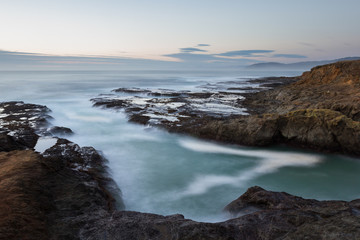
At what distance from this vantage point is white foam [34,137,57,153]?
386 inches

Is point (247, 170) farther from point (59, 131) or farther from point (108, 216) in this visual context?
point (59, 131)

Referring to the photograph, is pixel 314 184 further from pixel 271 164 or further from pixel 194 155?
pixel 194 155

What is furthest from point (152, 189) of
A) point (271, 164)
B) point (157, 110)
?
point (157, 110)

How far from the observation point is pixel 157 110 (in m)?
17.7

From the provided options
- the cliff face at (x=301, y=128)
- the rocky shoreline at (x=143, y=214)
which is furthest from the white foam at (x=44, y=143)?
the cliff face at (x=301, y=128)

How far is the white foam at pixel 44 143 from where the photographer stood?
980cm

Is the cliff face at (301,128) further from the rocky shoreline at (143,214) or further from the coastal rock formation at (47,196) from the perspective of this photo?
the coastal rock formation at (47,196)

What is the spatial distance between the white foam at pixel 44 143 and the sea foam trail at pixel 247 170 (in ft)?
19.0

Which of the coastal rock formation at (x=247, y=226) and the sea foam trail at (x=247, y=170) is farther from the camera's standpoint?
the sea foam trail at (x=247, y=170)

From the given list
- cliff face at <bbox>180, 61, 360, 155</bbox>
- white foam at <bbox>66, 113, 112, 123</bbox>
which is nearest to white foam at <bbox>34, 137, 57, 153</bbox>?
white foam at <bbox>66, 113, 112, 123</bbox>

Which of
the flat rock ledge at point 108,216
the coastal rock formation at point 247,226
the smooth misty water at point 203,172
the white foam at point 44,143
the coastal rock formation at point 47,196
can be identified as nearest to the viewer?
the coastal rock formation at point 247,226

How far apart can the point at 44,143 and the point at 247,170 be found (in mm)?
8511

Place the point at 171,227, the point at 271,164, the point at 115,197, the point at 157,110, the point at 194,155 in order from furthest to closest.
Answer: the point at 157,110, the point at 194,155, the point at 271,164, the point at 115,197, the point at 171,227

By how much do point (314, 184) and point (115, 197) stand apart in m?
6.41
